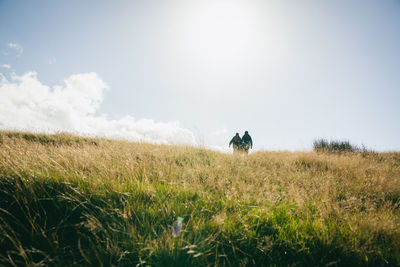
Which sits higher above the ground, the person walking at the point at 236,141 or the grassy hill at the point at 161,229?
the person walking at the point at 236,141

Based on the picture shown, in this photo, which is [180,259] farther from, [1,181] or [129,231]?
[1,181]

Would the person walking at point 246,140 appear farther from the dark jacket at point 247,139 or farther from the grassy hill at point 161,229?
the grassy hill at point 161,229

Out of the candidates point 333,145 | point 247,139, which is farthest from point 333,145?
point 247,139

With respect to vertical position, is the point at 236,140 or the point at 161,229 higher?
the point at 236,140

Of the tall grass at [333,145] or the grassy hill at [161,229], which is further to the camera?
the tall grass at [333,145]

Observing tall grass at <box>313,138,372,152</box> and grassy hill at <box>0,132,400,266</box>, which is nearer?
grassy hill at <box>0,132,400,266</box>

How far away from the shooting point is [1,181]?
234cm

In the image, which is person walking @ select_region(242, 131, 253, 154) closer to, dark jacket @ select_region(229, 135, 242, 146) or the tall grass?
dark jacket @ select_region(229, 135, 242, 146)

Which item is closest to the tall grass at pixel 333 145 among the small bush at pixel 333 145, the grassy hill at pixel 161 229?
the small bush at pixel 333 145

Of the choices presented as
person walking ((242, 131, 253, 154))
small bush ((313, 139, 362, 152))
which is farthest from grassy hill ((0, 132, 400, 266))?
small bush ((313, 139, 362, 152))

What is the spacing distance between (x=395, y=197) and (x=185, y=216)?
4.62m

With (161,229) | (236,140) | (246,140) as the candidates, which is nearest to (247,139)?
(246,140)

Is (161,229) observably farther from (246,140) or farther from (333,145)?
(333,145)

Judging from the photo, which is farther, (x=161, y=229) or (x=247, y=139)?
(x=247, y=139)
